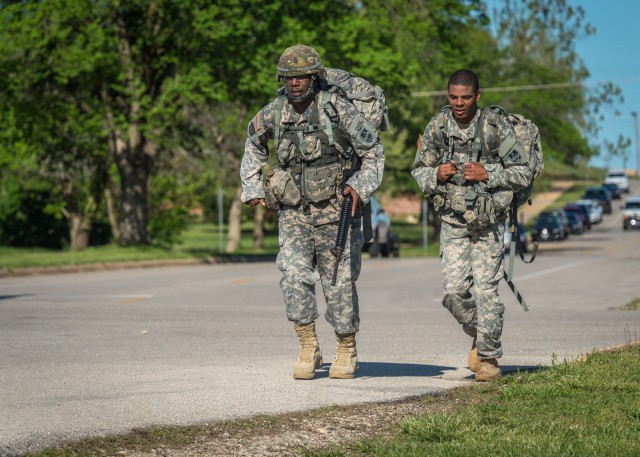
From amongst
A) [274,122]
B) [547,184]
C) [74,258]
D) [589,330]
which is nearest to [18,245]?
[74,258]

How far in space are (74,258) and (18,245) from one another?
1680 centimetres

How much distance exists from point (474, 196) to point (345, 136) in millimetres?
916

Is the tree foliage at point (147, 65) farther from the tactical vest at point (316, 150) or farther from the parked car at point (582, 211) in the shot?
the parked car at point (582, 211)

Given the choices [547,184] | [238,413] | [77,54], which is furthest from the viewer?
[547,184]

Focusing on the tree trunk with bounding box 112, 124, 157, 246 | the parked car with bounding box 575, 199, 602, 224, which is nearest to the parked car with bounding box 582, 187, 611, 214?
the parked car with bounding box 575, 199, 602, 224

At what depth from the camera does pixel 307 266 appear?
341 inches

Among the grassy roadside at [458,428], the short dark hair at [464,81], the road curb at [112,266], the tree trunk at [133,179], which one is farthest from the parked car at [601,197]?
the grassy roadside at [458,428]

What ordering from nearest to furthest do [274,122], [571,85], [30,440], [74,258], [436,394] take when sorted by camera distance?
[30,440] → [436,394] → [274,122] → [74,258] → [571,85]

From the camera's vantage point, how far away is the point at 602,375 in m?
8.32

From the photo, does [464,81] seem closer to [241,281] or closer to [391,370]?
[391,370]

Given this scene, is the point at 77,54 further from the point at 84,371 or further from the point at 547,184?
the point at 547,184

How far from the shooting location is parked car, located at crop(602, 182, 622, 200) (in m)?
113

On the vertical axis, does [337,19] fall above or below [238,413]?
above

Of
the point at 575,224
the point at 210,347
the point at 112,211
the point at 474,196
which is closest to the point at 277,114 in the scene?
the point at 474,196
